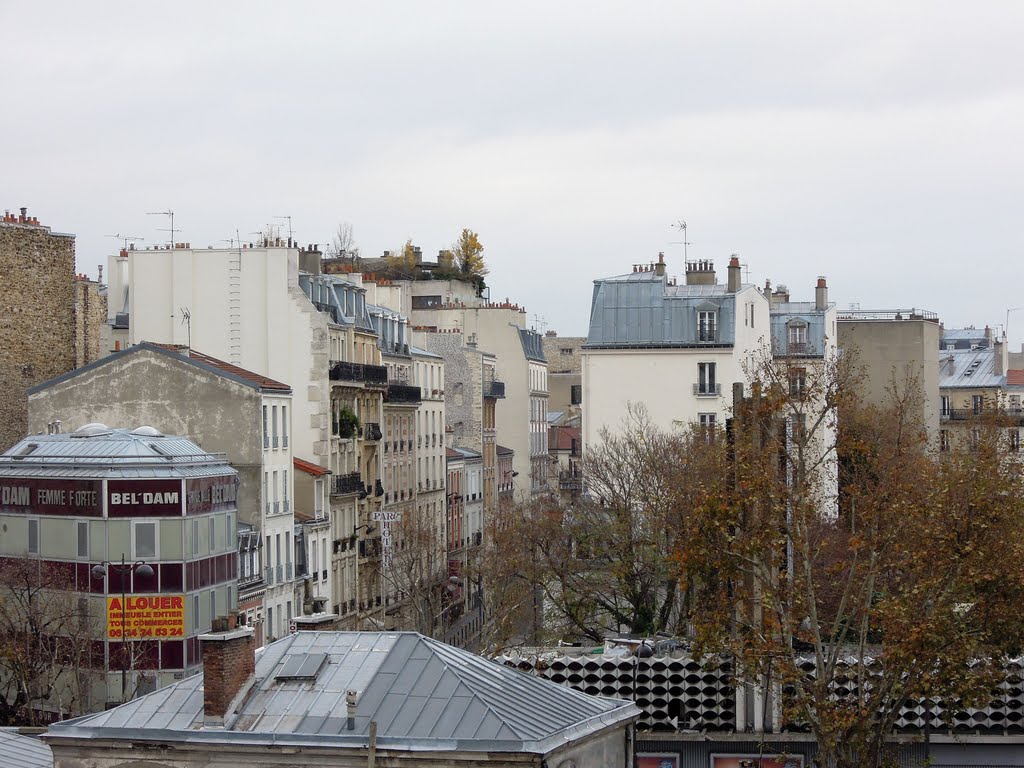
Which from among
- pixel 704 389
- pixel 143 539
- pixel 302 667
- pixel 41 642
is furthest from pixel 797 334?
pixel 302 667

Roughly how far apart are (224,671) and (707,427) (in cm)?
4407

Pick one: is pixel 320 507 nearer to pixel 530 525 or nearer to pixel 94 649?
pixel 530 525

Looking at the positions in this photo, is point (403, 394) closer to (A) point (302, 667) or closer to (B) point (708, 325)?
(B) point (708, 325)

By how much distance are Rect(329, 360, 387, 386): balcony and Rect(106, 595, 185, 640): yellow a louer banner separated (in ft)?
70.2

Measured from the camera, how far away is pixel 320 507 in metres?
69.4

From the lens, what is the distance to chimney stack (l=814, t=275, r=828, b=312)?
97188 mm

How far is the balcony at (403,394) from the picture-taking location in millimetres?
82312

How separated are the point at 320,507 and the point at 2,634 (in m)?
21.4

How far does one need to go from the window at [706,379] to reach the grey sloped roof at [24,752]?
49793 millimetres

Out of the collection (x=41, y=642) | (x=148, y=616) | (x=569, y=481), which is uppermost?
(x=148, y=616)

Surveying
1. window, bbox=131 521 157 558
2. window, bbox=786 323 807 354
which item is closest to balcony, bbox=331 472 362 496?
window, bbox=131 521 157 558

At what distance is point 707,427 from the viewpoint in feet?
236

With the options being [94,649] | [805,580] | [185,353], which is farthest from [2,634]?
[805,580]

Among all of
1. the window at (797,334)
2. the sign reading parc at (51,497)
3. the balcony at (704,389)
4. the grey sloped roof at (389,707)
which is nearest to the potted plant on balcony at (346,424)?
the balcony at (704,389)
